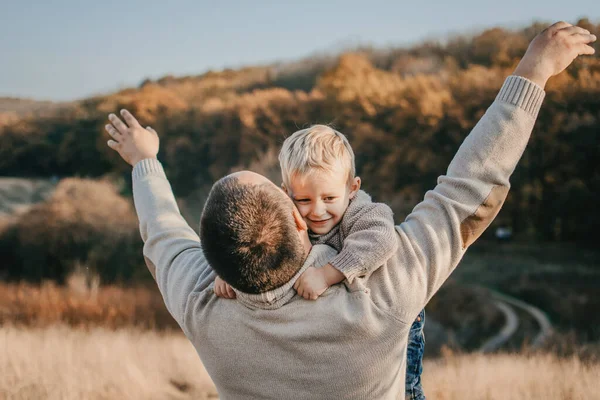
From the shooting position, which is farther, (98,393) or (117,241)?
(117,241)

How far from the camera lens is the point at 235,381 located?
152 centimetres

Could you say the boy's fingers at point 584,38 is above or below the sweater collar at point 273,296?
above

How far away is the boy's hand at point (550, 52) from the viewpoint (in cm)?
159

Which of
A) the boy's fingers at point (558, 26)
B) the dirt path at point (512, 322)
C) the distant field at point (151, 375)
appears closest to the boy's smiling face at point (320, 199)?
the boy's fingers at point (558, 26)

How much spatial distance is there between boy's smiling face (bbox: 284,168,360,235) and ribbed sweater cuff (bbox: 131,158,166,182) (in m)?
0.46

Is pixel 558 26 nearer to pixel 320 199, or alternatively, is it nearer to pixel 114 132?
pixel 320 199

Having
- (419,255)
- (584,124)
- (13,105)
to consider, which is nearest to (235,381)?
(419,255)

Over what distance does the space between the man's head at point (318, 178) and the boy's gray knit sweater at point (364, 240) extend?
0.06m

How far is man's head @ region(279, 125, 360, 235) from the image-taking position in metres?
1.92

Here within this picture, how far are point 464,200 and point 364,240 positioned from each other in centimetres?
28

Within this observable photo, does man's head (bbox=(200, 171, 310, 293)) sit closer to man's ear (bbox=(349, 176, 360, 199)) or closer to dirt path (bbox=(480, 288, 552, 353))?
man's ear (bbox=(349, 176, 360, 199))

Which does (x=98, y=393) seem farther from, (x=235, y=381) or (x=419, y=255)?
(x=419, y=255)

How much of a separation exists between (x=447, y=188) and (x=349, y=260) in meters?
0.33

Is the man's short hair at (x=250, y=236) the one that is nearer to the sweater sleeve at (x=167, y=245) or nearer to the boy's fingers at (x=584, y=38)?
the sweater sleeve at (x=167, y=245)
